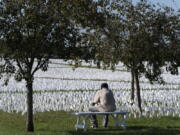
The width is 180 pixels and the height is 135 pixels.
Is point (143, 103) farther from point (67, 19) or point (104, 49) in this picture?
point (67, 19)

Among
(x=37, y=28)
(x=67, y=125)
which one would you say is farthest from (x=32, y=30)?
(x=67, y=125)

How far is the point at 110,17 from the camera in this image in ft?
58.6

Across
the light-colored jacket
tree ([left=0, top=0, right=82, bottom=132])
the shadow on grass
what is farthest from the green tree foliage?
the shadow on grass

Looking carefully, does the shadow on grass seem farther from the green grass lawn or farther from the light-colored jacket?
the light-colored jacket

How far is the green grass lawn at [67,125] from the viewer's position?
1359 cm

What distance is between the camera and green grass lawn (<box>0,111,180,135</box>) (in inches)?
535

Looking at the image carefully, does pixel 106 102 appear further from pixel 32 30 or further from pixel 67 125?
pixel 32 30

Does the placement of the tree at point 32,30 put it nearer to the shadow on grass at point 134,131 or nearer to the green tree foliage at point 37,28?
the green tree foliage at point 37,28

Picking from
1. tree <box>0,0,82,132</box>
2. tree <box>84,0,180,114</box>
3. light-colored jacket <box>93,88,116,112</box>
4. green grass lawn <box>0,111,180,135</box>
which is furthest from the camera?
tree <box>84,0,180,114</box>

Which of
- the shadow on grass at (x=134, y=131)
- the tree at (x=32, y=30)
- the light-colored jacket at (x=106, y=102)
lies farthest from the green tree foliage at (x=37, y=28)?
the shadow on grass at (x=134, y=131)

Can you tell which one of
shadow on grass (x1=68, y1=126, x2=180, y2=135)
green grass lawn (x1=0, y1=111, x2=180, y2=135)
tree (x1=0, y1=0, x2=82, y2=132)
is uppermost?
tree (x1=0, y1=0, x2=82, y2=132)

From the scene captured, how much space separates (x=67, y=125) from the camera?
620 inches

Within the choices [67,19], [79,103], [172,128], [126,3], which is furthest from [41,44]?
[79,103]

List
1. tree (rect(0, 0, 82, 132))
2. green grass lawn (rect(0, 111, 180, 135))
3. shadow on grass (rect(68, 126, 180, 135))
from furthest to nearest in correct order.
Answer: green grass lawn (rect(0, 111, 180, 135)), shadow on grass (rect(68, 126, 180, 135)), tree (rect(0, 0, 82, 132))
